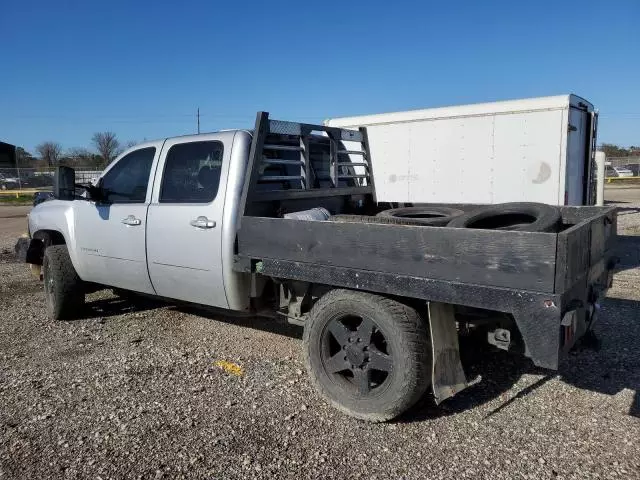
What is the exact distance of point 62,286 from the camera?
5.98 metres

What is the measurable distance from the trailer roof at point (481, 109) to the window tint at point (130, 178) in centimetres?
631

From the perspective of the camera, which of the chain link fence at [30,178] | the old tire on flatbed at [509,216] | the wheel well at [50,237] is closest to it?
the old tire on flatbed at [509,216]

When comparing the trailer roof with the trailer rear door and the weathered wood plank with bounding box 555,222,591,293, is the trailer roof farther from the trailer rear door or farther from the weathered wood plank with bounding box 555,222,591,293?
the weathered wood plank with bounding box 555,222,591,293

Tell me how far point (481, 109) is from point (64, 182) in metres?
6.99

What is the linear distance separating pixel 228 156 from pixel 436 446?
2701 millimetres

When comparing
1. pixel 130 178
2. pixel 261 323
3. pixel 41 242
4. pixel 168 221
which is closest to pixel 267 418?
pixel 168 221

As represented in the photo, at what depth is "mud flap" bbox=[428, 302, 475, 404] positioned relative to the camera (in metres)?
3.37

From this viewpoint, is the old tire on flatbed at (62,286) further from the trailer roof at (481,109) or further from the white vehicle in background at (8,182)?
the white vehicle in background at (8,182)

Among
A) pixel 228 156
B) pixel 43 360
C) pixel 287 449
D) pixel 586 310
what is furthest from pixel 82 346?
pixel 586 310

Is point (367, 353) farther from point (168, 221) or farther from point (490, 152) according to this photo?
point (490, 152)

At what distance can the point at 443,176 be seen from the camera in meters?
10.2

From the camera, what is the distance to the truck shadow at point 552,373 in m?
3.84

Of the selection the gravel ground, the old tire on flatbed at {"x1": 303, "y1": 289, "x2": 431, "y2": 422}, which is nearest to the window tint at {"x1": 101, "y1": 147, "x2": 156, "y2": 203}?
the gravel ground

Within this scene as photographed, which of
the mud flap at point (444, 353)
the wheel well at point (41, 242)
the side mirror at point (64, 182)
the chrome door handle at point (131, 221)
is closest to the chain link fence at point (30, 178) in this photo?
the wheel well at point (41, 242)
